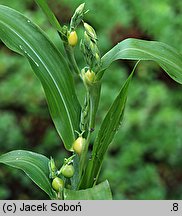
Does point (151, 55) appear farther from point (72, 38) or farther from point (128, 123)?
point (128, 123)

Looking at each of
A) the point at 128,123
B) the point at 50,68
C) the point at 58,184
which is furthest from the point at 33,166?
the point at 128,123

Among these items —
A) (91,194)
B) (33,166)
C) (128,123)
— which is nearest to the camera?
(91,194)

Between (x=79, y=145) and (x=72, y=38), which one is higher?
(x=72, y=38)

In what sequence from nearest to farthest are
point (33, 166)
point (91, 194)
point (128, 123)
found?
point (91, 194) → point (33, 166) → point (128, 123)

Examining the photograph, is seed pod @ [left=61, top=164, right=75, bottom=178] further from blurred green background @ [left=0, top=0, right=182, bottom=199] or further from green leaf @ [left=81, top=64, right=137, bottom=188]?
blurred green background @ [left=0, top=0, right=182, bottom=199]

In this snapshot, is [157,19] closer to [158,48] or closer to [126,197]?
[126,197]
